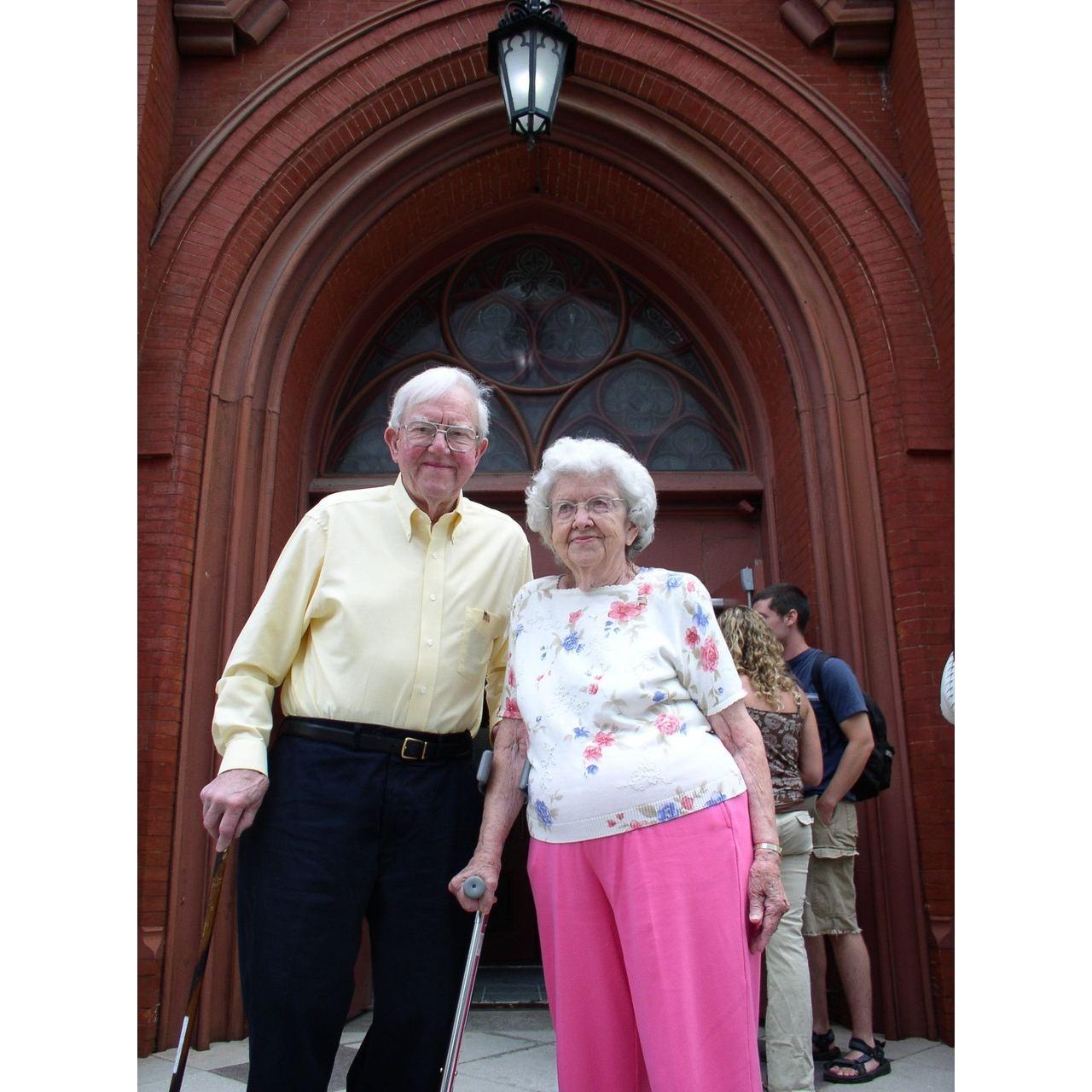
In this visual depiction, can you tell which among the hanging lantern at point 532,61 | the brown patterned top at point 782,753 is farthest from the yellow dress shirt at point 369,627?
the hanging lantern at point 532,61

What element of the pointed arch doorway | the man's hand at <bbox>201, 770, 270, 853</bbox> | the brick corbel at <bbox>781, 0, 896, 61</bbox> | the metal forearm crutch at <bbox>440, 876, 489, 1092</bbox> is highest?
the brick corbel at <bbox>781, 0, 896, 61</bbox>

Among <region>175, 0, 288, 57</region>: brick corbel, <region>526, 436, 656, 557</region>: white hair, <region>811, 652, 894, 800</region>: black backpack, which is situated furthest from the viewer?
<region>175, 0, 288, 57</region>: brick corbel

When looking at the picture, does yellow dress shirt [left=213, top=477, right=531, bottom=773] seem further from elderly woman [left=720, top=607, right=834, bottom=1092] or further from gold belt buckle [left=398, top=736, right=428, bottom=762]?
elderly woman [left=720, top=607, right=834, bottom=1092]

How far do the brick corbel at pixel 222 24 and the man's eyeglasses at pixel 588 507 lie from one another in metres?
4.29

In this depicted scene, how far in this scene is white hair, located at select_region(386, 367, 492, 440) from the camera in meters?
2.27

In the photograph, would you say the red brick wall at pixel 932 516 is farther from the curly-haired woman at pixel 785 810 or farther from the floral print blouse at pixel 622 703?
the floral print blouse at pixel 622 703

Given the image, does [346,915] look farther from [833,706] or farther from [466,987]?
[833,706]

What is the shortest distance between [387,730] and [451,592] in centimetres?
36

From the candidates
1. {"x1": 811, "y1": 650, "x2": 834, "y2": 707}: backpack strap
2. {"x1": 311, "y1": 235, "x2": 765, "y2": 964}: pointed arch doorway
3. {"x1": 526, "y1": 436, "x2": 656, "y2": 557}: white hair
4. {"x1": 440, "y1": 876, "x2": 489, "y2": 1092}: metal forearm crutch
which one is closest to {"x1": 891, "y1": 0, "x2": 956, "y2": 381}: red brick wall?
{"x1": 311, "y1": 235, "x2": 765, "y2": 964}: pointed arch doorway

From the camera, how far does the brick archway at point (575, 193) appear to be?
4.59 meters

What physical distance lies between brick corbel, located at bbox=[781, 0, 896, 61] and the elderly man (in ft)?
13.6

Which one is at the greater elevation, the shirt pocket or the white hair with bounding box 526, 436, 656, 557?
the white hair with bounding box 526, 436, 656, 557

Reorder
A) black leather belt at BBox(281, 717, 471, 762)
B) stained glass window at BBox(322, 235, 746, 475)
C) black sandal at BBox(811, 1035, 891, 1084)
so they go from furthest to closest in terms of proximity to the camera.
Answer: stained glass window at BBox(322, 235, 746, 475) < black sandal at BBox(811, 1035, 891, 1084) < black leather belt at BBox(281, 717, 471, 762)

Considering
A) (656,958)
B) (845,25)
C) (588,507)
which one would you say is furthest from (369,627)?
(845,25)
